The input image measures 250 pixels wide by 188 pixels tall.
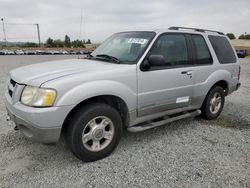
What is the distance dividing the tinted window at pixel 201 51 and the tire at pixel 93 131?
203 cm

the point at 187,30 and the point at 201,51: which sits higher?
the point at 187,30

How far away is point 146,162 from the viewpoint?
2977 mm

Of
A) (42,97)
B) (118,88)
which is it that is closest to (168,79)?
(118,88)

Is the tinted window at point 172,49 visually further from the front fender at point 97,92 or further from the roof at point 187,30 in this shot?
the front fender at point 97,92

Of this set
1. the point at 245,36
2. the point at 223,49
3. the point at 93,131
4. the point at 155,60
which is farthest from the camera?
the point at 245,36

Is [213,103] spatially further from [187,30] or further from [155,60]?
[155,60]

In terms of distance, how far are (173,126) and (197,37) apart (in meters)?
1.79

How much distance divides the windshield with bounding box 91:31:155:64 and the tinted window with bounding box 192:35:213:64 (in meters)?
1.03

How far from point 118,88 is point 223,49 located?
9.42 feet

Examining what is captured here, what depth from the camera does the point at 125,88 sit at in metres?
3.05

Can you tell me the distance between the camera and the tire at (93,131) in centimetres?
274

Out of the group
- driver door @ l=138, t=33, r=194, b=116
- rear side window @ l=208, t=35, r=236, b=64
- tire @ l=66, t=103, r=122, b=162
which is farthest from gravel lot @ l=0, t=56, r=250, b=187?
rear side window @ l=208, t=35, r=236, b=64

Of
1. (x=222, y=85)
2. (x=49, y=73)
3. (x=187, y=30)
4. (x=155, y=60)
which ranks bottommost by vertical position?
(x=222, y=85)

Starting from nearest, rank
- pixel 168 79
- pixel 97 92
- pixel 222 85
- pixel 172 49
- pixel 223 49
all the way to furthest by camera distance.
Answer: pixel 97 92 < pixel 168 79 < pixel 172 49 < pixel 223 49 < pixel 222 85
